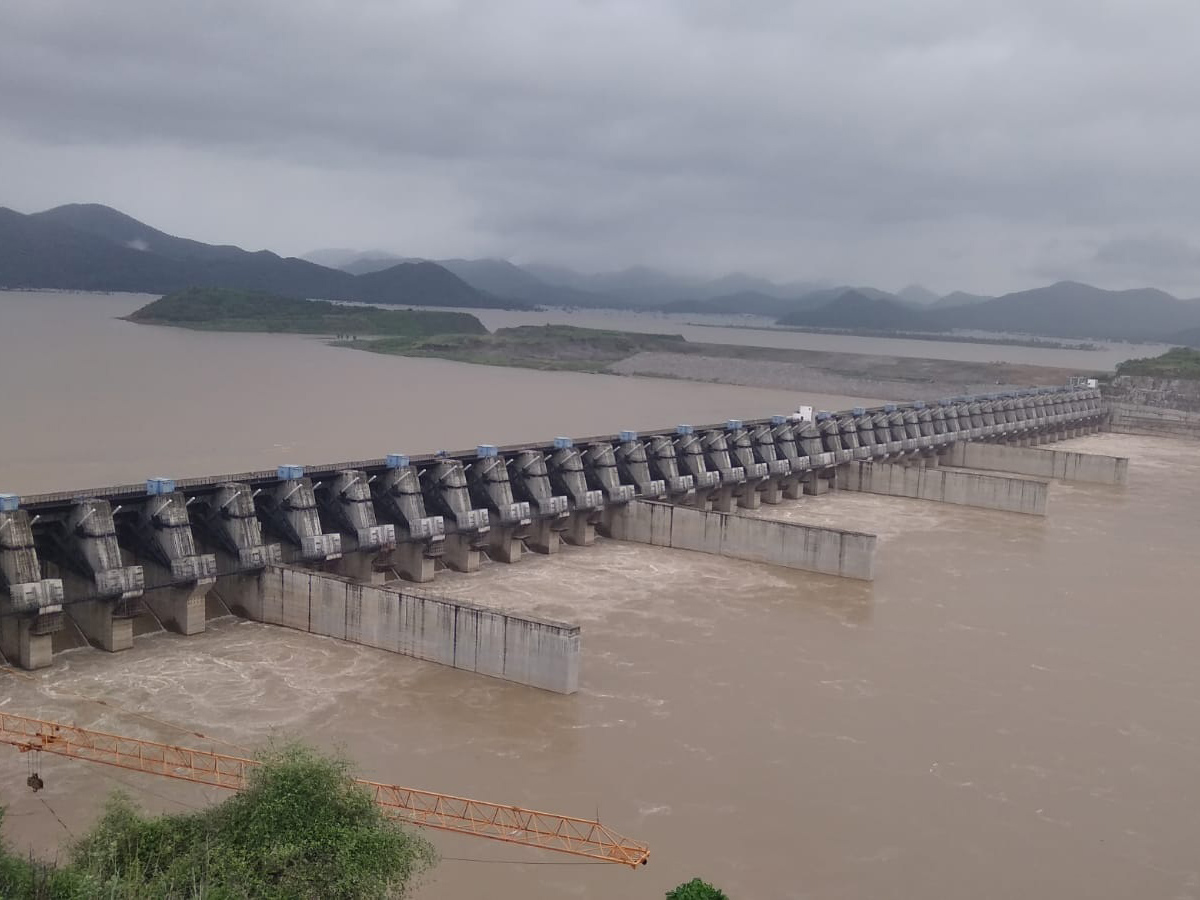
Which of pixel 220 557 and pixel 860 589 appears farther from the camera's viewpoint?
pixel 860 589

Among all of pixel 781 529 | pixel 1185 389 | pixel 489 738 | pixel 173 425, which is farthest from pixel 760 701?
pixel 1185 389

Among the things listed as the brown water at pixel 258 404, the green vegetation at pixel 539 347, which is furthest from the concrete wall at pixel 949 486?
the green vegetation at pixel 539 347

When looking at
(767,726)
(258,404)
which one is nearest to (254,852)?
(767,726)

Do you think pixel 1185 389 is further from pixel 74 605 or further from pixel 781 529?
pixel 74 605

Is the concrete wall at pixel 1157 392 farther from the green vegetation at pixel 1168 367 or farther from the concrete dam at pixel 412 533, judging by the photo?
the concrete dam at pixel 412 533

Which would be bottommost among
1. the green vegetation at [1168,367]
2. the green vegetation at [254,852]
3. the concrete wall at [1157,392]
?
the green vegetation at [254,852]
